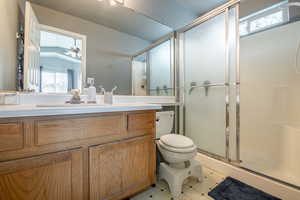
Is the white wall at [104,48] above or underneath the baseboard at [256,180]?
above

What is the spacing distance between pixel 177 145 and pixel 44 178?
0.97m

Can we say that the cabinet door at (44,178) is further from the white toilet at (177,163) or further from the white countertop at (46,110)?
the white toilet at (177,163)

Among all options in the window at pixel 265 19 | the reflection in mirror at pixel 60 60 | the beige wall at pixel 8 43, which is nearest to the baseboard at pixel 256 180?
the window at pixel 265 19

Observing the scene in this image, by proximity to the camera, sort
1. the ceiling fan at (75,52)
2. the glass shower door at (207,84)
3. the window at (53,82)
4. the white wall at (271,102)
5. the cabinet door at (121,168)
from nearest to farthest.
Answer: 1. the cabinet door at (121,168)
2. the window at (53,82)
3. the ceiling fan at (75,52)
4. the white wall at (271,102)
5. the glass shower door at (207,84)

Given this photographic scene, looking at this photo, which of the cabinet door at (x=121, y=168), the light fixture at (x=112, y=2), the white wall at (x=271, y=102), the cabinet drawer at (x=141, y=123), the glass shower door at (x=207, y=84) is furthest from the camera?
the glass shower door at (x=207, y=84)

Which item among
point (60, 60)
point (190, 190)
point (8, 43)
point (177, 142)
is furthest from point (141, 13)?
point (190, 190)

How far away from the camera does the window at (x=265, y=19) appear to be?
1525mm

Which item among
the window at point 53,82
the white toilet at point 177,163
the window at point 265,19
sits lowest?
the white toilet at point 177,163

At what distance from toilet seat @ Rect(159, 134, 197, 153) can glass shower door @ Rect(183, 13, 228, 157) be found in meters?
0.72

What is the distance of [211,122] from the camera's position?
6.22 ft

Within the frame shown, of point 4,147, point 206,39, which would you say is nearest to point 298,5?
point 206,39

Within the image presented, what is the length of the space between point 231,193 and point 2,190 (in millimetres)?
1605

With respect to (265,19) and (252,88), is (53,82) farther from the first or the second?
(265,19)

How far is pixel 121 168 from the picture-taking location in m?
1.01
